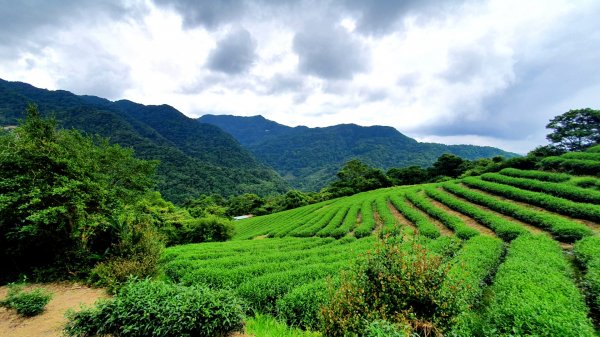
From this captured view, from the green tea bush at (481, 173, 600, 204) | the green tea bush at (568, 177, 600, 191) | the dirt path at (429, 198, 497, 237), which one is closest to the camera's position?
the green tea bush at (481, 173, 600, 204)

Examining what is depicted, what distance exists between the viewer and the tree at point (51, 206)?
1112cm

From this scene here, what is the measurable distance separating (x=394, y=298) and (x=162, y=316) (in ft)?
17.1

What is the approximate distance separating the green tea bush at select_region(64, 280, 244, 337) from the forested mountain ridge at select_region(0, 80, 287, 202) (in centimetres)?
7739

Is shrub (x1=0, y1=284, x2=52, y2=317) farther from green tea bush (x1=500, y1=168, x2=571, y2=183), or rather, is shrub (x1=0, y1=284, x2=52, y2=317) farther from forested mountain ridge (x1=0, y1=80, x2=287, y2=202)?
forested mountain ridge (x1=0, y1=80, x2=287, y2=202)

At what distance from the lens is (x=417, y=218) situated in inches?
899

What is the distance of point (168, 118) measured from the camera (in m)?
196

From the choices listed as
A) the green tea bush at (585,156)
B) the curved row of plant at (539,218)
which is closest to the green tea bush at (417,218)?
the curved row of plant at (539,218)

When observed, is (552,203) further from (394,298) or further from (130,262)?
(130,262)

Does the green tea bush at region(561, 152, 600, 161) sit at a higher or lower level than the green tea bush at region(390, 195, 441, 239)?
higher

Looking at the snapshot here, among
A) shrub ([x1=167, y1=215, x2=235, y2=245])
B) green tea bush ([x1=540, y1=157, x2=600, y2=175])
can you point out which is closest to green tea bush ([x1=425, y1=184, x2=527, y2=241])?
green tea bush ([x1=540, y1=157, x2=600, y2=175])

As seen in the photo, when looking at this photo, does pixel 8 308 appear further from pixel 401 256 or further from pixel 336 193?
pixel 336 193

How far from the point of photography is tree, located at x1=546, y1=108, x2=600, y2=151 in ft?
170

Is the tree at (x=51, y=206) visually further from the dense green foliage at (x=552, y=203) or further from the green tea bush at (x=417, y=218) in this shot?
the dense green foliage at (x=552, y=203)

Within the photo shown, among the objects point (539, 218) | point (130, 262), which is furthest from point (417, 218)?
point (130, 262)
